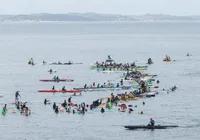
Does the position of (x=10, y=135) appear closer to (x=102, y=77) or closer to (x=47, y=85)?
(x=47, y=85)

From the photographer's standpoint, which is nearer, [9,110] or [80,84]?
[9,110]

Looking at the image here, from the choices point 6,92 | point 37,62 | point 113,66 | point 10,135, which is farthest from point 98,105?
point 37,62

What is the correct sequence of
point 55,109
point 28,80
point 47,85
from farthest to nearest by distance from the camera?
1. point 28,80
2. point 47,85
3. point 55,109

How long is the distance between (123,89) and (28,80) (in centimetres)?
2625

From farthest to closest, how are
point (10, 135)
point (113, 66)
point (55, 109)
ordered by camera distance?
1. point (113, 66)
2. point (55, 109)
3. point (10, 135)

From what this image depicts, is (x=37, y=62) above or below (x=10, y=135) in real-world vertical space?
above

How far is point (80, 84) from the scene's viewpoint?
117562mm

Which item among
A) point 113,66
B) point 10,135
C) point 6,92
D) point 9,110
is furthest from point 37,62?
point 10,135

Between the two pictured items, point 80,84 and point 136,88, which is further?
point 80,84

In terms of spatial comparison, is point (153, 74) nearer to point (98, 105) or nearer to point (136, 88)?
point (136, 88)

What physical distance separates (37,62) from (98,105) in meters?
83.6

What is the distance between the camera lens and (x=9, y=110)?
87688 millimetres

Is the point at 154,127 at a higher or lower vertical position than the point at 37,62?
lower

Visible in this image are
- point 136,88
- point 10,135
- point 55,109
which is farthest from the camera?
point 136,88
